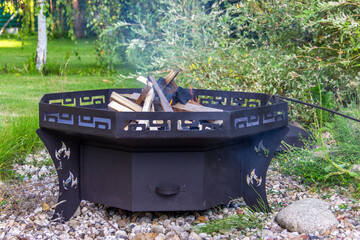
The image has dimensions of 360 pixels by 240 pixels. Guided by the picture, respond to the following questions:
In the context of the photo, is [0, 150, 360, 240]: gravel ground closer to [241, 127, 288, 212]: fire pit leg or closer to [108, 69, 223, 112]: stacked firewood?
[241, 127, 288, 212]: fire pit leg

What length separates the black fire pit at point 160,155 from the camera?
2115mm

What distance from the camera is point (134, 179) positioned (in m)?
2.30

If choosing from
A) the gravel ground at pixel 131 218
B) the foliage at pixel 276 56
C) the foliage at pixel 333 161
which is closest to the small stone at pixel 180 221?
the gravel ground at pixel 131 218

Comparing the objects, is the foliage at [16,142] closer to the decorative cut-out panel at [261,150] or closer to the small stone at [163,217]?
the small stone at [163,217]

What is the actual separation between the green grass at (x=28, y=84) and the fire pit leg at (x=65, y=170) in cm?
73

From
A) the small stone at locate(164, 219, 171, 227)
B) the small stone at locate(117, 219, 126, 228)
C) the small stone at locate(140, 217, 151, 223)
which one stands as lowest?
the small stone at locate(117, 219, 126, 228)

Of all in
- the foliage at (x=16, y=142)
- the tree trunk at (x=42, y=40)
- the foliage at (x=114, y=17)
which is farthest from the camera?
the tree trunk at (x=42, y=40)

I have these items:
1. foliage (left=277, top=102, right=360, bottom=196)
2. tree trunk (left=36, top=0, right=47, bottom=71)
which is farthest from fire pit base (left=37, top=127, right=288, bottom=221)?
tree trunk (left=36, top=0, right=47, bottom=71)

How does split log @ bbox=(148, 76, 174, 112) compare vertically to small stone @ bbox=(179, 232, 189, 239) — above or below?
above

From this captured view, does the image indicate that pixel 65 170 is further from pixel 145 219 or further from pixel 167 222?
pixel 167 222

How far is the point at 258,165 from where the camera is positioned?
258 centimetres

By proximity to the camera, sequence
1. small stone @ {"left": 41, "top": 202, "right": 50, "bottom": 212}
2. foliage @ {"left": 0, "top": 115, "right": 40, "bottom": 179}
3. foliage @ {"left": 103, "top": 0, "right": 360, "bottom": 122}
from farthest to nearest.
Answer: foliage @ {"left": 103, "top": 0, "right": 360, "bottom": 122} < foliage @ {"left": 0, "top": 115, "right": 40, "bottom": 179} < small stone @ {"left": 41, "top": 202, "right": 50, "bottom": 212}

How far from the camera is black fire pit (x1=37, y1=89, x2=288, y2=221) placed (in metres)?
2.12

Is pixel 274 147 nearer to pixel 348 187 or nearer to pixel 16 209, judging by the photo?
pixel 348 187
